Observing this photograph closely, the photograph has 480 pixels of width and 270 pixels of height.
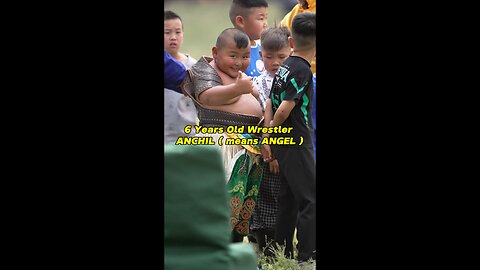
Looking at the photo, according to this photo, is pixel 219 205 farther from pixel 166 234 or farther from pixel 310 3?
pixel 310 3

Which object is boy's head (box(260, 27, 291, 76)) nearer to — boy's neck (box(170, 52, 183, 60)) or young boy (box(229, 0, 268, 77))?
young boy (box(229, 0, 268, 77))

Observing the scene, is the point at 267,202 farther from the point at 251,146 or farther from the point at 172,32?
the point at 172,32

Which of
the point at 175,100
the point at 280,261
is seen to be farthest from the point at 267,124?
the point at 280,261

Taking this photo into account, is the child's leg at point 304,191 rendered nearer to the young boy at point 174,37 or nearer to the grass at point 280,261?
the grass at point 280,261

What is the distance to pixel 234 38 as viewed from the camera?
347 cm

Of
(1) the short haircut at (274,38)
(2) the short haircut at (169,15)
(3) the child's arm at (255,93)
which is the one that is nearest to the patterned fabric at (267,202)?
(3) the child's arm at (255,93)

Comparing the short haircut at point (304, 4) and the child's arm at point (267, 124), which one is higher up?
the short haircut at point (304, 4)

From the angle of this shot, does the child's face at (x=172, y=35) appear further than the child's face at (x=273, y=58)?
No

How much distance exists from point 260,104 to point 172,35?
1.71 ft

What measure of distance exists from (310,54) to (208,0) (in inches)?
20.5

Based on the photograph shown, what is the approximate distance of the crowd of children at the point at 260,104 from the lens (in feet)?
11.3

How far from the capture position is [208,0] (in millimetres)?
3348

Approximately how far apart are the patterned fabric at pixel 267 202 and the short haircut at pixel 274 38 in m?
0.57

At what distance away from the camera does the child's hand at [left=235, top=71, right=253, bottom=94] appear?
350 cm
